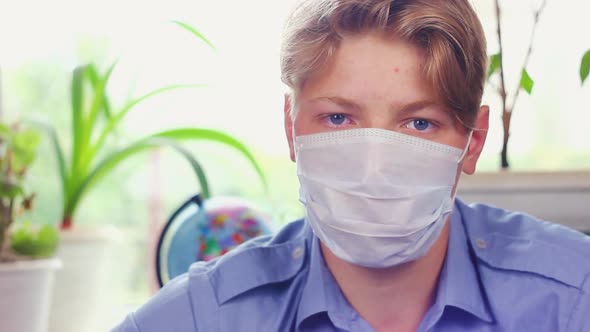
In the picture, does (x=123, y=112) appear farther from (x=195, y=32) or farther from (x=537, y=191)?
(x=537, y=191)

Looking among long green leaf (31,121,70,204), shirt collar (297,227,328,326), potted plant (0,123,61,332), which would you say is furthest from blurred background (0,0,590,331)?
shirt collar (297,227,328,326)

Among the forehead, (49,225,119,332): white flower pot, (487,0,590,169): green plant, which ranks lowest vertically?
(49,225,119,332): white flower pot

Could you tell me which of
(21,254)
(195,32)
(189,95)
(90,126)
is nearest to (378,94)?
(195,32)

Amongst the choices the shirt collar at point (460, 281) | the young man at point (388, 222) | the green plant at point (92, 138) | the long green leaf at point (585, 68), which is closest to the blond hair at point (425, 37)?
the young man at point (388, 222)

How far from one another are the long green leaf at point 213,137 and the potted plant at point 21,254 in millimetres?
322

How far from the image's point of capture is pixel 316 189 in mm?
1063

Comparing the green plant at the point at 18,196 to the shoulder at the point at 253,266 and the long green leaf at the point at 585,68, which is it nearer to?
the shoulder at the point at 253,266

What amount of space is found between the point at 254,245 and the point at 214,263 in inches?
2.6

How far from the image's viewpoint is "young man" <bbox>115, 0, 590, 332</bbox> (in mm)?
1028

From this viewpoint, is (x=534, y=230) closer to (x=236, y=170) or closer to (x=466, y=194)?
(x=466, y=194)

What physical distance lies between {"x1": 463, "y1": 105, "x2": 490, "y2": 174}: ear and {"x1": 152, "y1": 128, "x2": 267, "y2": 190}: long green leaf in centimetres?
70

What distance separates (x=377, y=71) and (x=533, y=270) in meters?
0.34

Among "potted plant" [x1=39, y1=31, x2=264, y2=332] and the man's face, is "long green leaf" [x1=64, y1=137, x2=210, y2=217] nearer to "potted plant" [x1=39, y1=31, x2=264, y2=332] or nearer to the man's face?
"potted plant" [x1=39, y1=31, x2=264, y2=332]

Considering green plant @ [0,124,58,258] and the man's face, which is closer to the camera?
the man's face
